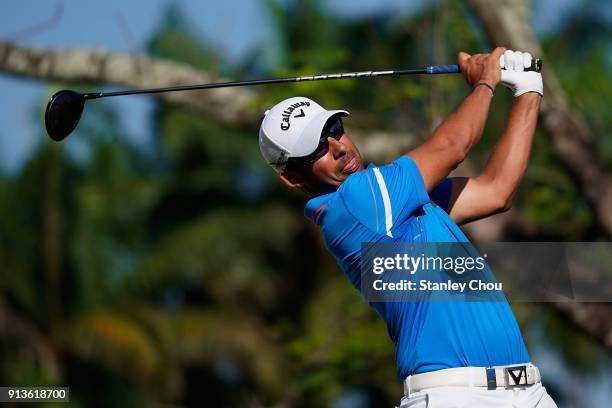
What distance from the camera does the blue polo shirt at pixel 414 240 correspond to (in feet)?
16.9

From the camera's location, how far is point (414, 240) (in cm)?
532

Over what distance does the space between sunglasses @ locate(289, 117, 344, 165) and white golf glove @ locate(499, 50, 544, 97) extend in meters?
0.77

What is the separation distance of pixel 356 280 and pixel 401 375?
557mm

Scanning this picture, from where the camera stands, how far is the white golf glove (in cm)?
557

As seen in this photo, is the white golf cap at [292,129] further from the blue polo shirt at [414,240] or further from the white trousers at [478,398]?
the white trousers at [478,398]

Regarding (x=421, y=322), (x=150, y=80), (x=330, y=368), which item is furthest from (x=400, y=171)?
(x=330, y=368)

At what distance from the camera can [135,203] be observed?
81.9ft

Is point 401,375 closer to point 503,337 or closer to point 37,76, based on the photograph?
point 503,337

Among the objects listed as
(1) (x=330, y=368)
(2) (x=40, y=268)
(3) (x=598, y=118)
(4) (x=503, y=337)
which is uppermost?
(2) (x=40, y=268)

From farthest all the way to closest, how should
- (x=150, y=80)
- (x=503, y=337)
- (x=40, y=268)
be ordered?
(x=40, y=268), (x=150, y=80), (x=503, y=337)

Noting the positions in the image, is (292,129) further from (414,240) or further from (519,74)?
(519,74)

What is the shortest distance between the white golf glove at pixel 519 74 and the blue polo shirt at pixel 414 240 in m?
0.65

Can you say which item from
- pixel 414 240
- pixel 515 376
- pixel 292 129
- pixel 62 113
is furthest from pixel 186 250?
pixel 515 376

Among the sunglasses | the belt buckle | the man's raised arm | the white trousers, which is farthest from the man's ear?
the belt buckle
